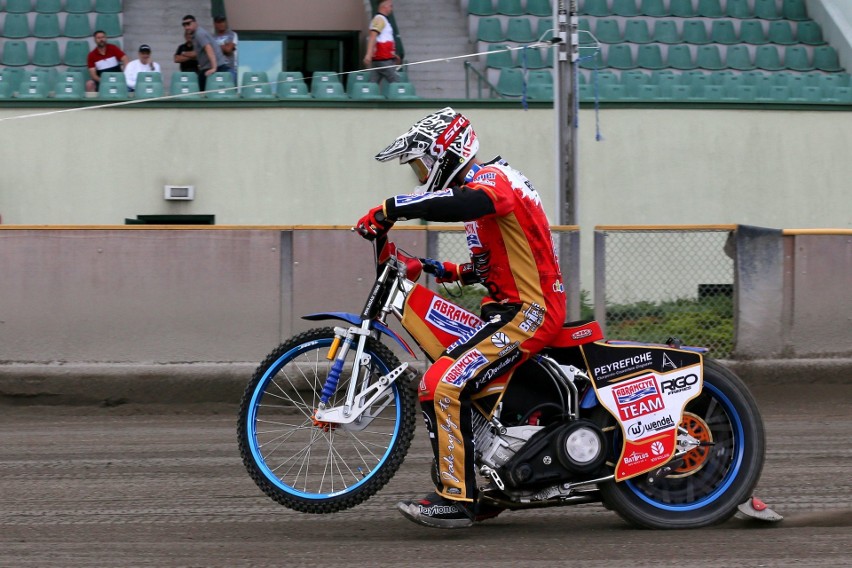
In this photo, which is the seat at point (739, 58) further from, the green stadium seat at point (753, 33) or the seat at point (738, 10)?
the seat at point (738, 10)

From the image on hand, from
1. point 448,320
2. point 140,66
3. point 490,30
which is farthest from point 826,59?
point 448,320

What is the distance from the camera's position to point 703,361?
19.5 ft

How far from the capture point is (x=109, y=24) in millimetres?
17062

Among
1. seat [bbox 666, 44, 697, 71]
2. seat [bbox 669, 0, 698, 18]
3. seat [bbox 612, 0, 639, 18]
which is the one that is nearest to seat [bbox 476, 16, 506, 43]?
seat [bbox 612, 0, 639, 18]

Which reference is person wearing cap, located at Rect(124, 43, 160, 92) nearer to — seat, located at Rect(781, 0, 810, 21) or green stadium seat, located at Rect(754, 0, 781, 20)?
green stadium seat, located at Rect(754, 0, 781, 20)

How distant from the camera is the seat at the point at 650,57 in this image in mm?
17031

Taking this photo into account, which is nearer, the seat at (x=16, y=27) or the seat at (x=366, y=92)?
the seat at (x=366, y=92)

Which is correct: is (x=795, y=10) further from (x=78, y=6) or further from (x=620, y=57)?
(x=78, y=6)

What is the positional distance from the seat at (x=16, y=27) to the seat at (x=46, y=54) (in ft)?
1.57

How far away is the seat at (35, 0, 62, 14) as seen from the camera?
17.3 meters

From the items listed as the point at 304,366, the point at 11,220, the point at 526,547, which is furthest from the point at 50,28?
the point at 526,547

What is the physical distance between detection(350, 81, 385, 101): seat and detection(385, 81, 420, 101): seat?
0.40 ft

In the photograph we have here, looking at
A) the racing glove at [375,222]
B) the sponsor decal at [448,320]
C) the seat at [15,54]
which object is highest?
the seat at [15,54]

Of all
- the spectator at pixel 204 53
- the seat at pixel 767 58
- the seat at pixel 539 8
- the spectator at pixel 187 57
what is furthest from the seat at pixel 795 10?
the spectator at pixel 187 57
